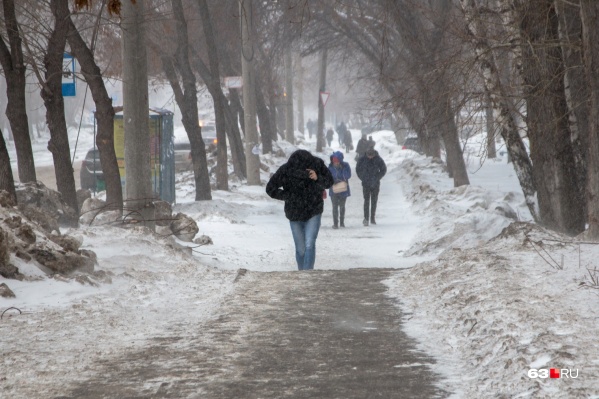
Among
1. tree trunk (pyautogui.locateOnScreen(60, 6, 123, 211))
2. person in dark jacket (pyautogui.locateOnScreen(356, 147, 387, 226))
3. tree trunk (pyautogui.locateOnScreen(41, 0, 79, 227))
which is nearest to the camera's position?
tree trunk (pyautogui.locateOnScreen(41, 0, 79, 227))

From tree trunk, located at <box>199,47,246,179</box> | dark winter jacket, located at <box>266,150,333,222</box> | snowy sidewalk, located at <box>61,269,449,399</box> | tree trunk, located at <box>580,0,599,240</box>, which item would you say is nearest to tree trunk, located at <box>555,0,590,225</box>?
tree trunk, located at <box>580,0,599,240</box>

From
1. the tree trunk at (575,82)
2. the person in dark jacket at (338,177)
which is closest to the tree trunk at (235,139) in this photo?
the person in dark jacket at (338,177)

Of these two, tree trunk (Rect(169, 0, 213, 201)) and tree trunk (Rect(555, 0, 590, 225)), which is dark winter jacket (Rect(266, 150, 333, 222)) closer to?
tree trunk (Rect(555, 0, 590, 225))

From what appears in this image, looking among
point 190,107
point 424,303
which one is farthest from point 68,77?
point 424,303

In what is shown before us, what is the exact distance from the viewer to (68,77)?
1400cm

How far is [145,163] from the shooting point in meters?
12.6

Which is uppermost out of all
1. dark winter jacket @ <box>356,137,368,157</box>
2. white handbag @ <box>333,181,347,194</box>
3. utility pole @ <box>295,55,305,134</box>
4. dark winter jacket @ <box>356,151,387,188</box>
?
utility pole @ <box>295,55,305,134</box>

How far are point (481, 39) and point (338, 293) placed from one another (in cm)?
516

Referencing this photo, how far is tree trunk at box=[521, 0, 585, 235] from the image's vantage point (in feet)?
37.7

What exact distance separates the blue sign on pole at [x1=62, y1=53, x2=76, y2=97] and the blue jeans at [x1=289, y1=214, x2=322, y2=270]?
454cm

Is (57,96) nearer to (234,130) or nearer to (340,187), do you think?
(340,187)

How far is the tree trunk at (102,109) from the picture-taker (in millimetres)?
13900

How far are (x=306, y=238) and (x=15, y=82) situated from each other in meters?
4.51

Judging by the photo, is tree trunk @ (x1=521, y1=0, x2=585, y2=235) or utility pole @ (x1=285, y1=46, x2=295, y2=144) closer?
tree trunk @ (x1=521, y1=0, x2=585, y2=235)
